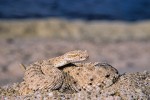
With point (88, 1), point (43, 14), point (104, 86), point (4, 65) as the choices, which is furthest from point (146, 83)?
point (88, 1)

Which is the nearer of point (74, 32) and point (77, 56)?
point (77, 56)

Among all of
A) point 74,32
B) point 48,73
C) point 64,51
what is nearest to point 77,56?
point 48,73

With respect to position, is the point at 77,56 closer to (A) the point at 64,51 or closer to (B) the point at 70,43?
(A) the point at 64,51

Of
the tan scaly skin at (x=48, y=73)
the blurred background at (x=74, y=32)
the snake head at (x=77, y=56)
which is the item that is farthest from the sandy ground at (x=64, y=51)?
the snake head at (x=77, y=56)

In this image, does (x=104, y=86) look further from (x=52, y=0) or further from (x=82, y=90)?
(x=52, y=0)

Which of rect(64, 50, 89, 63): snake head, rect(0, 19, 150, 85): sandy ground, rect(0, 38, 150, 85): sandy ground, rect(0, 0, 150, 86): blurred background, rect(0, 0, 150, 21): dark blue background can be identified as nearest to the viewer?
rect(64, 50, 89, 63): snake head

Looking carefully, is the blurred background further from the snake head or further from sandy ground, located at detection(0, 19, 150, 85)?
the snake head

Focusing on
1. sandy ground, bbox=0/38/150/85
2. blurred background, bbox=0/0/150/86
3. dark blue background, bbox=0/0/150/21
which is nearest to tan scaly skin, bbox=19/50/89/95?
blurred background, bbox=0/0/150/86
